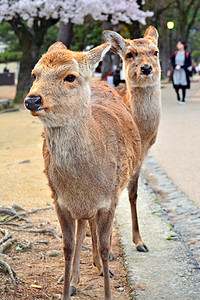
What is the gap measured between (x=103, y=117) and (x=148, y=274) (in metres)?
1.48

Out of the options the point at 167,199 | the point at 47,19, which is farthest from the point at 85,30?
the point at 167,199

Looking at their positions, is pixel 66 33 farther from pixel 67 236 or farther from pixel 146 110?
pixel 67 236

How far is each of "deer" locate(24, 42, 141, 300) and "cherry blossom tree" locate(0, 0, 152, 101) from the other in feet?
46.8

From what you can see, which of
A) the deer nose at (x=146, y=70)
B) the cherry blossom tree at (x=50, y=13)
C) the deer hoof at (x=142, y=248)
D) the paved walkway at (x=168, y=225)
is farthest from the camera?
the cherry blossom tree at (x=50, y=13)

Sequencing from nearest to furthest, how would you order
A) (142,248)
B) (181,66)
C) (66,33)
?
(142,248), (181,66), (66,33)

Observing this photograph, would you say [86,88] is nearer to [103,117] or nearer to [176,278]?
[103,117]

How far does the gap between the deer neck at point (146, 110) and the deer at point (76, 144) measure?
4.20ft

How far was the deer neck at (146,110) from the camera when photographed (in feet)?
18.3

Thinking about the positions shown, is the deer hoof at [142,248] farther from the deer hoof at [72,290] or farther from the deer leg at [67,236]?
the deer leg at [67,236]

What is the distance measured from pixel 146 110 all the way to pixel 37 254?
6.51ft

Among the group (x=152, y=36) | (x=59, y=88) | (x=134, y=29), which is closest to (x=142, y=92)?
(x=152, y=36)

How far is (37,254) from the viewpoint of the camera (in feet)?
16.3

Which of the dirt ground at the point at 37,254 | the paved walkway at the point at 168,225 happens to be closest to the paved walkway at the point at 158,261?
the paved walkway at the point at 168,225

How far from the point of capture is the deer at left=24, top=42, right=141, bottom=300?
3365 millimetres
